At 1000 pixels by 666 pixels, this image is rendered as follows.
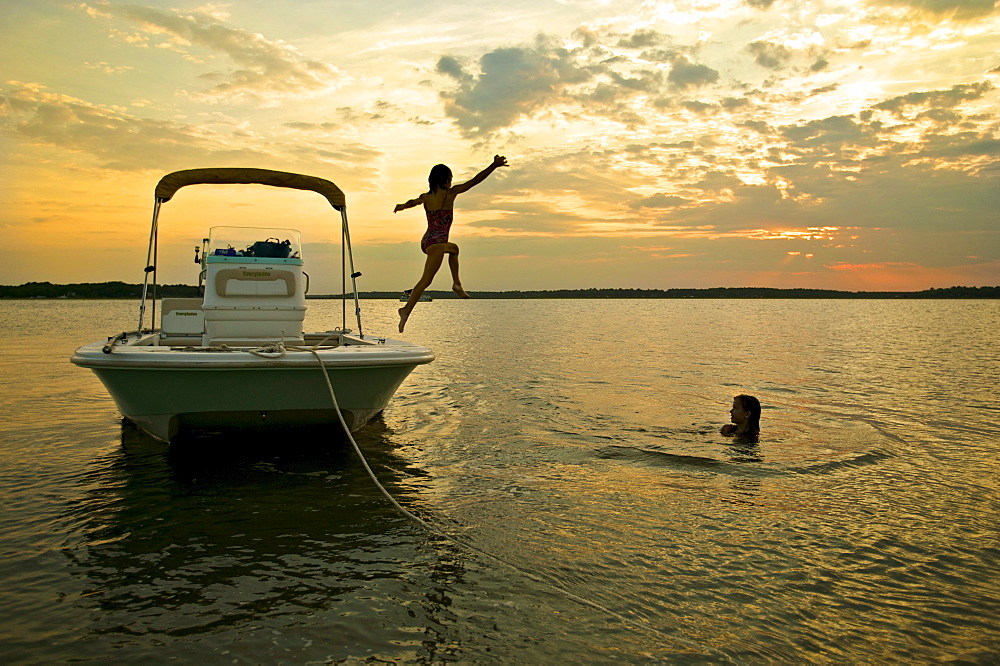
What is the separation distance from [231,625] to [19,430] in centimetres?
909

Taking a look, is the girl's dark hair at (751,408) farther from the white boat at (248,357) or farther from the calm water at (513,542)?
the white boat at (248,357)

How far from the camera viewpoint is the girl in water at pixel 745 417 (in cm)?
1035

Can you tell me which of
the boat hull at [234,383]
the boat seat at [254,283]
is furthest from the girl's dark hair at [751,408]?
the boat seat at [254,283]

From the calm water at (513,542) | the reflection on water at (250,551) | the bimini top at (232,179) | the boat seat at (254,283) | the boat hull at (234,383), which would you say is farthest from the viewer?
the bimini top at (232,179)

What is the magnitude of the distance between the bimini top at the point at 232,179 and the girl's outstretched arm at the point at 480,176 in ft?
14.6

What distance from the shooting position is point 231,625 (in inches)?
176

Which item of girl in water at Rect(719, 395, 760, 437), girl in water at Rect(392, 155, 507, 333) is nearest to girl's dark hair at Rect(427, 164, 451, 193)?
girl in water at Rect(392, 155, 507, 333)

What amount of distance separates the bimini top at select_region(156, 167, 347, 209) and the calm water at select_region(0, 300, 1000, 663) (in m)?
4.03

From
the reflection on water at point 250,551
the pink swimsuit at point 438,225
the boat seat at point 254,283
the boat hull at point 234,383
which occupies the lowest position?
the reflection on water at point 250,551

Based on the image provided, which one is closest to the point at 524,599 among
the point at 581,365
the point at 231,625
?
the point at 231,625

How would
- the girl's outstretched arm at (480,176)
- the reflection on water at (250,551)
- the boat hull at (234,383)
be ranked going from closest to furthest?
the reflection on water at (250,551), the girl's outstretched arm at (480,176), the boat hull at (234,383)

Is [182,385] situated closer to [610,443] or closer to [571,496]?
[571,496]

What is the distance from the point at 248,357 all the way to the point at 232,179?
433 cm

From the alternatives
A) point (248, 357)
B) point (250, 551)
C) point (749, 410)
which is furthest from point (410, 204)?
point (749, 410)
